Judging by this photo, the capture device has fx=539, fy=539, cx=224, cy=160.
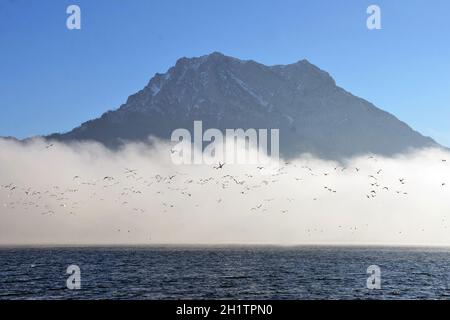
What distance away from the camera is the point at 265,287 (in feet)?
276

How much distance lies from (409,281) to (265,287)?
107 feet
